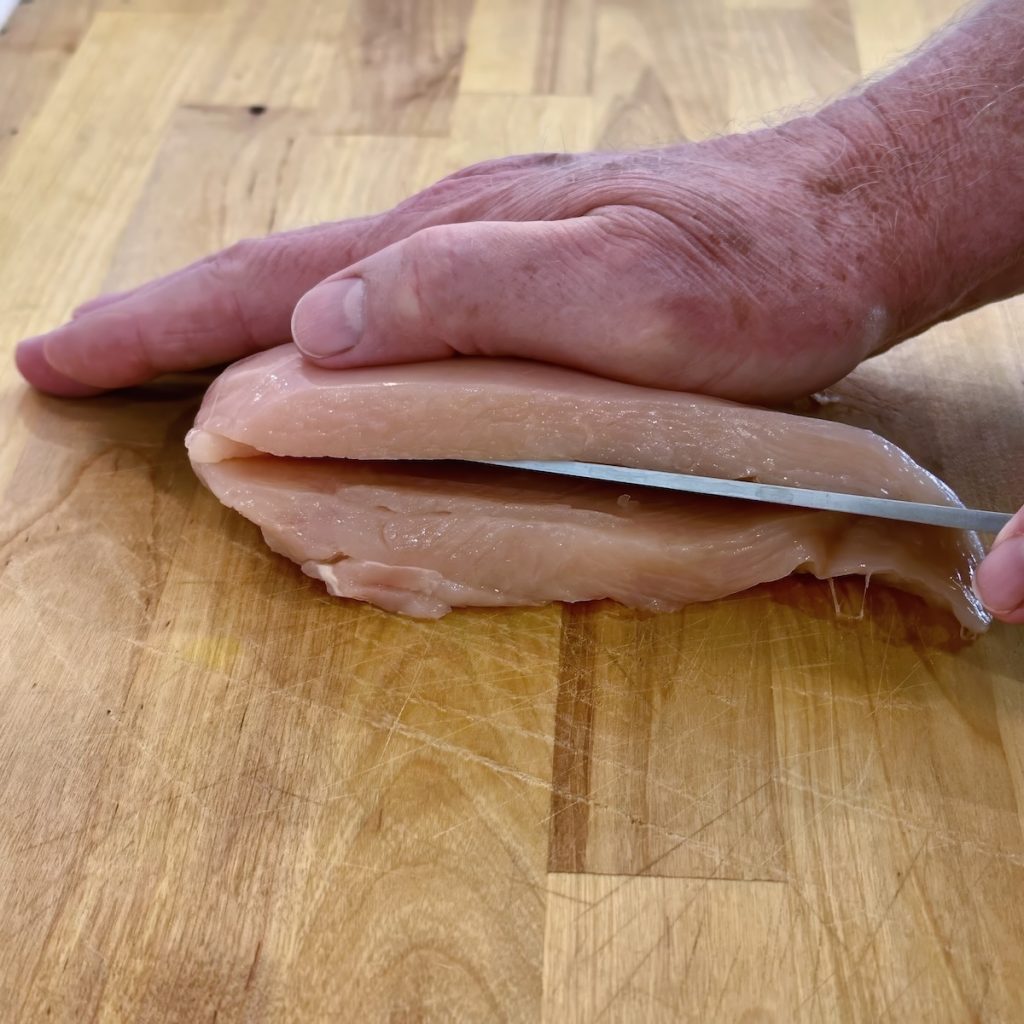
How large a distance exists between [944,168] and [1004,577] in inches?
29.5

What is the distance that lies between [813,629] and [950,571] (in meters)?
0.22

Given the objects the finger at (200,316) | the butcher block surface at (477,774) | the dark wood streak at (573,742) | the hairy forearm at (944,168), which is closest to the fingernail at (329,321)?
the finger at (200,316)

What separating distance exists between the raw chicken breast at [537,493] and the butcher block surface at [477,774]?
0.22 feet

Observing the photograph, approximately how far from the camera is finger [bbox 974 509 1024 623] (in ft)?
4.81

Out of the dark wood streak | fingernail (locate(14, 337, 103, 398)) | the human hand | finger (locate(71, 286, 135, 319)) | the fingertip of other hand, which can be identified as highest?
the human hand

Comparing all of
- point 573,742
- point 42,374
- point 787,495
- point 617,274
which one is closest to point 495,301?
point 617,274

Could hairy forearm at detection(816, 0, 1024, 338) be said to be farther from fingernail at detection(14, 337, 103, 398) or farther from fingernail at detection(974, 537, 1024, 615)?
fingernail at detection(14, 337, 103, 398)

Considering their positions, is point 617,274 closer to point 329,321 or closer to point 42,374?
point 329,321

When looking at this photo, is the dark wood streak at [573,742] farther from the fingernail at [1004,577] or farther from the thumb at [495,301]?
the fingernail at [1004,577]

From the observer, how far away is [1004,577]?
1472 mm

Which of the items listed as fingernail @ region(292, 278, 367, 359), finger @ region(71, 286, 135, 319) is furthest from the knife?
finger @ region(71, 286, 135, 319)

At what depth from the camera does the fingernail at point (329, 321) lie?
1.68 metres

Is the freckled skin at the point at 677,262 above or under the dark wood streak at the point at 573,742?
above

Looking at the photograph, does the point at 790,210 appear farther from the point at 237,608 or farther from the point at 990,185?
the point at 237,608
